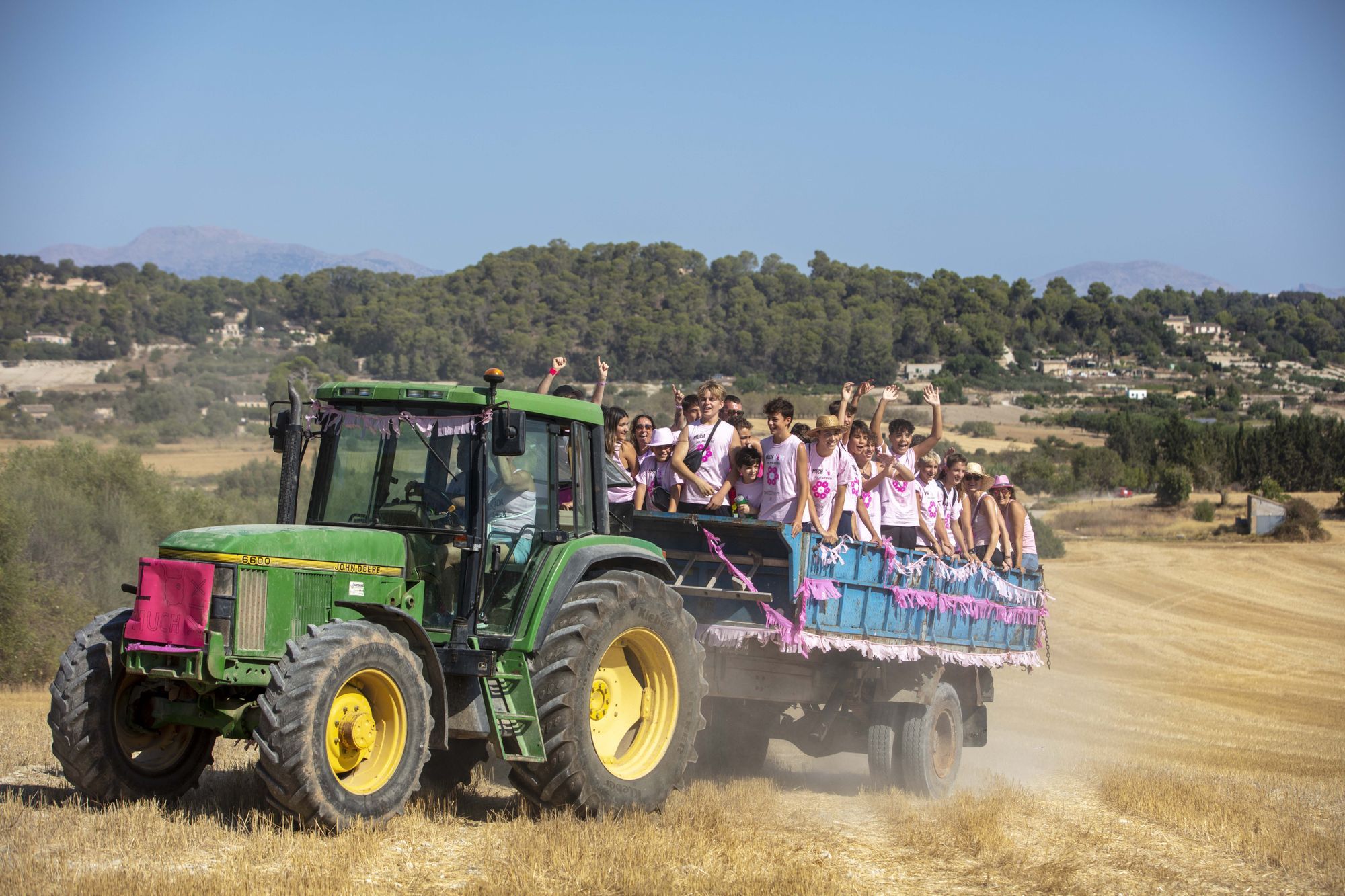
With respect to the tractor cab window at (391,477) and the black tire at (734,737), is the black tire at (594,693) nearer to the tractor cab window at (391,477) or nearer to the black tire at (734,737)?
the tractor cab window at (391,477)

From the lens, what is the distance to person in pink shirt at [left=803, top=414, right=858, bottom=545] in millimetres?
9367

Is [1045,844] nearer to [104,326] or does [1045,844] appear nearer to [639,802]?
[639,802]

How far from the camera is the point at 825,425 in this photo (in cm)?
943

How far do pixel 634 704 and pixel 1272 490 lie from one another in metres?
53.7

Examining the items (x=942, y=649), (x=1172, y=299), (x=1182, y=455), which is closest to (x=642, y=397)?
(x=1182, y=455)

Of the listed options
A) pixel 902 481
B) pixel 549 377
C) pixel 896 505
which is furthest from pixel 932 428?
pixel 549 377

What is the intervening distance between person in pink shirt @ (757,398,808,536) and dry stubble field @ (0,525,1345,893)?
1.95m

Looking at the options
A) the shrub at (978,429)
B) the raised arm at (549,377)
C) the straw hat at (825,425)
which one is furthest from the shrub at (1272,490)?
the raised arm at (549,377)

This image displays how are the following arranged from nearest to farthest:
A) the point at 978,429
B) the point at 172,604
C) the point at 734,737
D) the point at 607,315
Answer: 1. the point at 172,604
2. the point at 734,737
3. the point at 978,429
4. the point at 607,315

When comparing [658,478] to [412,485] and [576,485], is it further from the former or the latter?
[412,485]

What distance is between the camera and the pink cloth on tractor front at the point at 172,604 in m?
6.54

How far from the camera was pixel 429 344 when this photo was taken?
59562 mm

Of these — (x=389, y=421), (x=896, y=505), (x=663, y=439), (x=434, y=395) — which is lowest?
(x=896, y=505)

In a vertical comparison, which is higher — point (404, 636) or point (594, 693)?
point (404, 636)
